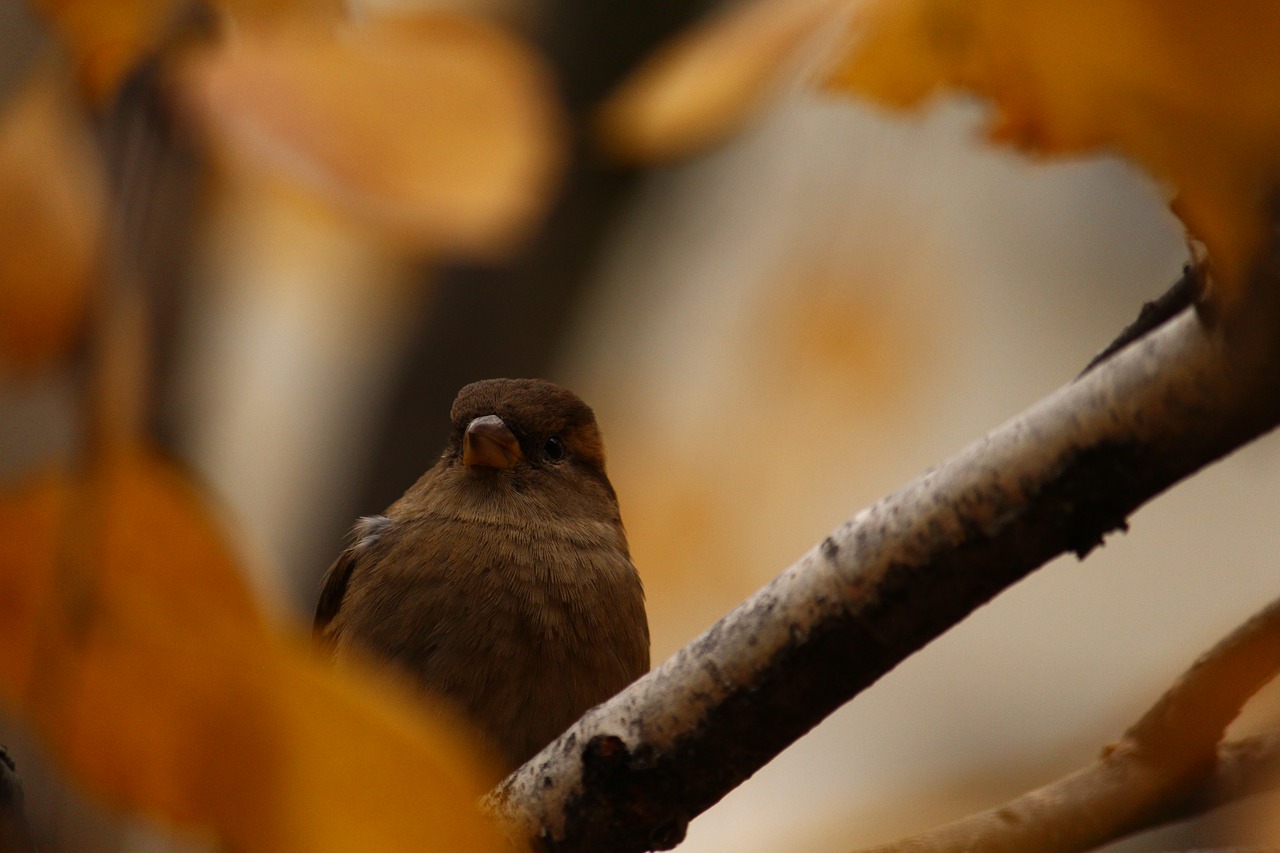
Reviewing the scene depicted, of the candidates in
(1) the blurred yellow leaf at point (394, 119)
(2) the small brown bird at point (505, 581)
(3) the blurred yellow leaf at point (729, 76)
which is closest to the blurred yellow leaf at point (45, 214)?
(1) the blurred yellow leaf at point (394, 119)

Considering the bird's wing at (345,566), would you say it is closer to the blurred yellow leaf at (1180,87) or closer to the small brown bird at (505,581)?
the small brown bird at (505,581)

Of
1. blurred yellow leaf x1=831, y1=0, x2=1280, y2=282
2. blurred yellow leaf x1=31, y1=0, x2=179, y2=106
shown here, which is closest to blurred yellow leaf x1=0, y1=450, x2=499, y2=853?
blurred yellow leaf x1=31, y1=0, x2=179, y2=106

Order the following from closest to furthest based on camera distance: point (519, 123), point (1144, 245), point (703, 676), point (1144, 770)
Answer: point (519, 123), point (1144, 770), point (703, 676), point (1144, 245)

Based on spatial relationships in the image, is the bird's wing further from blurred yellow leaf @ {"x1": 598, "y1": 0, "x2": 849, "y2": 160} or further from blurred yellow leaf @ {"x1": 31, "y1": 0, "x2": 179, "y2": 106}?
blurred yellow leaf @ {"x1": 598, "y1": 0, "x2": 849, "y2": 160}

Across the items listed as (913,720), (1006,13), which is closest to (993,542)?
(1006,13)

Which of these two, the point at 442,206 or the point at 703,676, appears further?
the point at 703,676

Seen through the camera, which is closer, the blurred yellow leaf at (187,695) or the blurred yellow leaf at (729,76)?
the blurred yellow leaf at (187,695)

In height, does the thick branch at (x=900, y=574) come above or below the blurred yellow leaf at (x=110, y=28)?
below

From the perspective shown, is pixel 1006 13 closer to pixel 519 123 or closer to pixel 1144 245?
pixel 519 123
